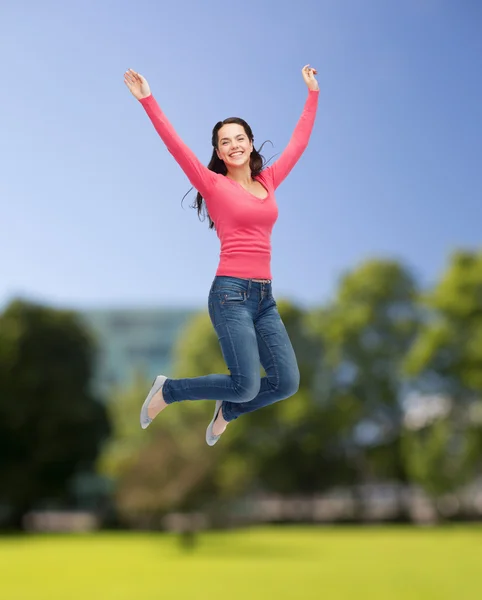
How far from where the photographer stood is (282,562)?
2495 cm

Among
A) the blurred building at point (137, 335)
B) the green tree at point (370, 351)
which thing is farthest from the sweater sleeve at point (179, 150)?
the blurred building at point (137, 335)

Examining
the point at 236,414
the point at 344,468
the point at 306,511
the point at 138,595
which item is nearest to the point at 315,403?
the point at 344,468

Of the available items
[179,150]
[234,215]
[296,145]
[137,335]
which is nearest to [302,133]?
[296,145]

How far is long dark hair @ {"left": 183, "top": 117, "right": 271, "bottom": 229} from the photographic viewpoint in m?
4.74

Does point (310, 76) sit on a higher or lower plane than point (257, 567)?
higher

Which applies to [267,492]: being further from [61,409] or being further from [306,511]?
[61,409]

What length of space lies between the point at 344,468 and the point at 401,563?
10590 mm

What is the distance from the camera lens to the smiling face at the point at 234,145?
4680mm

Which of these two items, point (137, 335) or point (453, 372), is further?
point (137, 335)

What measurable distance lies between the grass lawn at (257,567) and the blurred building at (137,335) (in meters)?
23.6

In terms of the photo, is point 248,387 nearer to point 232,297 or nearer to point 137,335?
point 232,297

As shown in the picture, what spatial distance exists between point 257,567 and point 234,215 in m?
21.4

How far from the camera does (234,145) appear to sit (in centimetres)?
468

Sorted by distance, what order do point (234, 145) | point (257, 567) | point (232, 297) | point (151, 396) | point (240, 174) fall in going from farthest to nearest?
point (257, 567) < point (151, 396) < point (240, 174) < point (234, 145) < point (232, 297)
